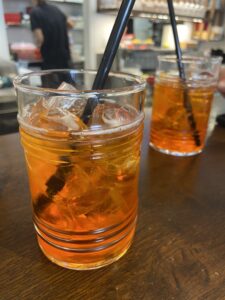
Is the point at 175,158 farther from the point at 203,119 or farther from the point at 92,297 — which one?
the point at 92,297

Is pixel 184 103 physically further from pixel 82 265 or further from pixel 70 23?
pixel 70 23

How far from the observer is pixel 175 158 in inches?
25.6

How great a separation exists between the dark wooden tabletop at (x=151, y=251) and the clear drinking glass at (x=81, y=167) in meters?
0.03

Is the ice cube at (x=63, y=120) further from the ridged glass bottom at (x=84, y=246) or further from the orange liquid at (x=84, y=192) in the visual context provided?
the ridged glass bottom at (x=84, y=246)

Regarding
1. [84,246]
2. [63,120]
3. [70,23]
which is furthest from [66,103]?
[70,23]

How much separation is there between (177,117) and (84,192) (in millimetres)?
395

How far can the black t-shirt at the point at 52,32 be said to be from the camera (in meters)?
2.53

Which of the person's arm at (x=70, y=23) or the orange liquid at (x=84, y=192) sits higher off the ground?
the person's arm at (x=70, y=23)

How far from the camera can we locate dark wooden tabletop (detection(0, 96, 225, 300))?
32 cm

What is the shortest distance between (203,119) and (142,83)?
1.22ft

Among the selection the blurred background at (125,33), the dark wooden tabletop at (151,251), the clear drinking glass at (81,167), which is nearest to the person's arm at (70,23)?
the blurred background at (125,33)

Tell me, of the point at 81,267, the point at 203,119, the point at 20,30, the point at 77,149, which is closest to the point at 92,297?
the point at 81,267

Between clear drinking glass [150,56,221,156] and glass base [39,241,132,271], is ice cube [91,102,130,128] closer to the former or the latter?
glass base [39,241,132,271]

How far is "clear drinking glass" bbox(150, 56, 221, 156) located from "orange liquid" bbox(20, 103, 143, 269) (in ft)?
1.05
